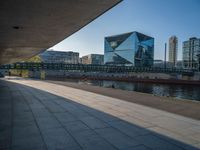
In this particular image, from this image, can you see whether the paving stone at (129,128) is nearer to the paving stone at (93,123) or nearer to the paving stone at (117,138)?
the paving stone at (117,138)

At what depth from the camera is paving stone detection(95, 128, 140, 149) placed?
5621mm

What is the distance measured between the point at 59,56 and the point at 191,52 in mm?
118240

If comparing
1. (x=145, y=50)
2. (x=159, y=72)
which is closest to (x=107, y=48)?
(x=145, y=50)

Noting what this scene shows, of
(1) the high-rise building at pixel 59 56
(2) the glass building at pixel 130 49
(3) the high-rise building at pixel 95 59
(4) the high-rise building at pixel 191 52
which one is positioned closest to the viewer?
(2) the glass building at pixel 130 49

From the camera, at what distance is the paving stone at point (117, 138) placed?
562cm

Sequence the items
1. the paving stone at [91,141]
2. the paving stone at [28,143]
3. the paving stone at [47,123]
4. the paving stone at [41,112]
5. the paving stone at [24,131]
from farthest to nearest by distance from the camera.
Result: the paving stone at [41,112] < the paving stone at [47,123] < the paving stone at [24,131] < the paving stone at [91,141] < the paving stone at [28,143]

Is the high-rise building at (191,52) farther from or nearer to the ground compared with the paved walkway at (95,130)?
farther from the ground

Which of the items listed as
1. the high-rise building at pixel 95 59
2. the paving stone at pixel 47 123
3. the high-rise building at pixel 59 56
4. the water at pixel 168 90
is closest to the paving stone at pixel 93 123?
the paving stone at pixel 47 123

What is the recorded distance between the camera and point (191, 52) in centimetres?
15975

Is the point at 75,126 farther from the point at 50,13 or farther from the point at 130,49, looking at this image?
the point at 130,49

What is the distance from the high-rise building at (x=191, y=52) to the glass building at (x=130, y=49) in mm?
35160

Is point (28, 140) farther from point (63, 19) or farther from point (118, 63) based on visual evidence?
point (118, 63)

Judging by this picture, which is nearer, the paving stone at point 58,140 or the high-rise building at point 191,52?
the paving stone at point 58,140

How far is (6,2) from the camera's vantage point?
21.0 feet
